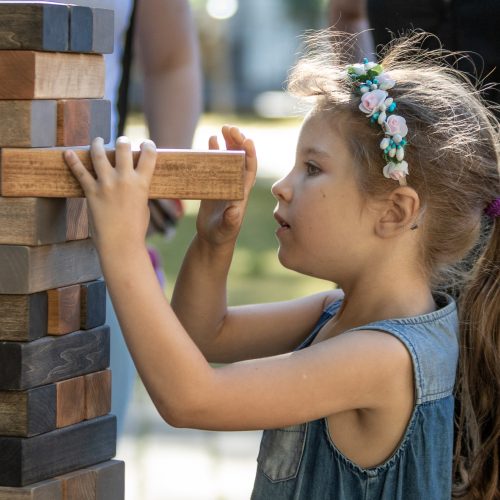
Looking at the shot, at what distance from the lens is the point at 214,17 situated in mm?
29625

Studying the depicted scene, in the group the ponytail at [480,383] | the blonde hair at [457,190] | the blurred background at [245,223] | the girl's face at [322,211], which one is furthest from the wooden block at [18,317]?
the ponytail at [480,383]

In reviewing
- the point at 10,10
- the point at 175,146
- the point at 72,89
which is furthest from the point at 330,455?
the point at 175,146

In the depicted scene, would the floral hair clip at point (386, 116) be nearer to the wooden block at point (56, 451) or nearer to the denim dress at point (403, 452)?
the denim dress at point (403, 452)

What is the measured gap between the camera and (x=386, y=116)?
2.28 metres

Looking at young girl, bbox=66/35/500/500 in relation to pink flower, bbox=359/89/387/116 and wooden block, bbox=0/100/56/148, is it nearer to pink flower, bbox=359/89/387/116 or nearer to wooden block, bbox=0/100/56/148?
pink flower, bbox=359/89/387/116

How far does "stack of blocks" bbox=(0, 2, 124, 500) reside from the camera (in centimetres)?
185

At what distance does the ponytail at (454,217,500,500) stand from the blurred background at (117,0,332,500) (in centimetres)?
54

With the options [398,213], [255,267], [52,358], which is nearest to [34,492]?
[52,358]

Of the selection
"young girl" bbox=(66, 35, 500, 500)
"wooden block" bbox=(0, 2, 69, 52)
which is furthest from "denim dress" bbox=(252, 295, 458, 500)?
"wooden block" bbox=(0, 2, 69, 52)

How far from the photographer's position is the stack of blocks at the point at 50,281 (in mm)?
1846

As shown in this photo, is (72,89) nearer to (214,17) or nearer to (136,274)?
(136,274)

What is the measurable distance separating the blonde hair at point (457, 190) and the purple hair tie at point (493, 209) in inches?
0.5

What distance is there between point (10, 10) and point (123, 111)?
4.84 feet

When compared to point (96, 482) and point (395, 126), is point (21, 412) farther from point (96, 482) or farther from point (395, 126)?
point (395, 126)
